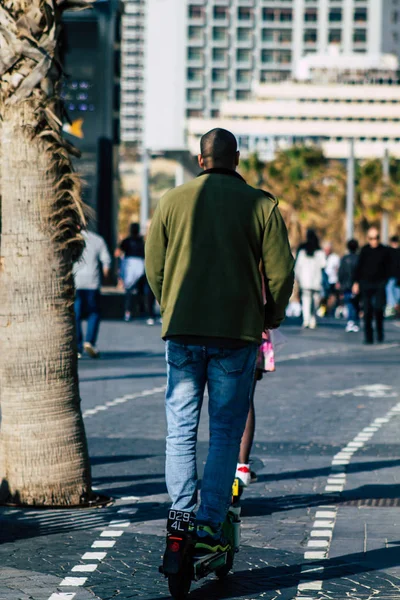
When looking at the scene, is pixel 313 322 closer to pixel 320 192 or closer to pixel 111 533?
pixel 111 533

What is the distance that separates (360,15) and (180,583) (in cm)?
18353

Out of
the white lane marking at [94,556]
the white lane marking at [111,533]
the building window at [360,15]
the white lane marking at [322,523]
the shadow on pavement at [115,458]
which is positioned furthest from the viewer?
the building window at [360,15]

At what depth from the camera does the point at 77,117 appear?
1367 inches

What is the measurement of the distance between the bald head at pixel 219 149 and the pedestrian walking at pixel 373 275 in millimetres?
16646

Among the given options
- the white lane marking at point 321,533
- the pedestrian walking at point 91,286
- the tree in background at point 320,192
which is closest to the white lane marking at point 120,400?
the pedestrian walking at point 91,286

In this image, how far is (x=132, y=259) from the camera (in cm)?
2662

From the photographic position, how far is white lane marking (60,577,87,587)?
558 cm

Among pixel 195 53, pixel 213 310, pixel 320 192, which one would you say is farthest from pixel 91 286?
pixel 195 53

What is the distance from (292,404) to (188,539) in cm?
760

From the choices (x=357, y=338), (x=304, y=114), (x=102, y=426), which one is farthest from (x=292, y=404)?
(x=304, y=114)

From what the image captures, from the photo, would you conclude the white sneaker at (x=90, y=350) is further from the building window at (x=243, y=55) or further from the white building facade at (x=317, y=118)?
the building window at (x=243, y=55)

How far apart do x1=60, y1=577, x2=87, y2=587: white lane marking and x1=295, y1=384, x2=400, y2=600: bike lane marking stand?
88 cm

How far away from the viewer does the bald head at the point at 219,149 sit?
225 inches

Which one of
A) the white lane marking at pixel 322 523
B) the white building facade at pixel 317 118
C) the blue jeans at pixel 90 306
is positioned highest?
the white building facade at pixel 317 118
